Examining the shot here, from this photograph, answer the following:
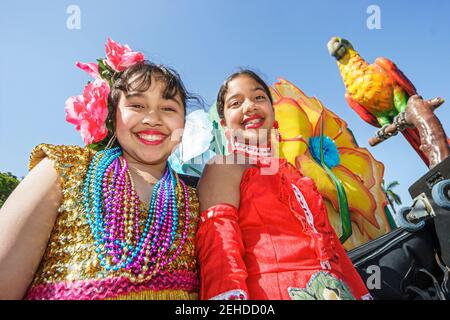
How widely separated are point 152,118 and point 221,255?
0.61 m

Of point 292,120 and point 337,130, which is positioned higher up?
point 337,130

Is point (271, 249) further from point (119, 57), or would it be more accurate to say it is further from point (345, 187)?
point (345, 187)

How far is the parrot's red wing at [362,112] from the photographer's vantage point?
162 inches

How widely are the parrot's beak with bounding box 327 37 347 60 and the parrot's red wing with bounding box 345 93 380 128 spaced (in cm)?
53

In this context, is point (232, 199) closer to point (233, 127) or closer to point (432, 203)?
point (233, 127)

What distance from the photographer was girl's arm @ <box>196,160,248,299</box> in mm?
1113

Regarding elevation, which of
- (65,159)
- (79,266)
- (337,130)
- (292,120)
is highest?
(337,130)

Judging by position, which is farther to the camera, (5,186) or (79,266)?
(5,186)

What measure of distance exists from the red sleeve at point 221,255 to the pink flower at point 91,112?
1.94ft

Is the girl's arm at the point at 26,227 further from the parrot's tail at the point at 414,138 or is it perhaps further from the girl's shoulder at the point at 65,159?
the parrot's tail at the point at 414,138

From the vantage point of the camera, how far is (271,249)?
4.14 ft

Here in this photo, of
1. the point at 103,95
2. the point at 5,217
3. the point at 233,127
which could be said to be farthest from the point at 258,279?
the point at 103,95

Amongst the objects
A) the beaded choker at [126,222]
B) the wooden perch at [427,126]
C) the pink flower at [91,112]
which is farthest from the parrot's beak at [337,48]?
the beaded choker at [126,222]

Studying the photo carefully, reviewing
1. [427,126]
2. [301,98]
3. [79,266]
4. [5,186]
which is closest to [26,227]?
[79,266]
